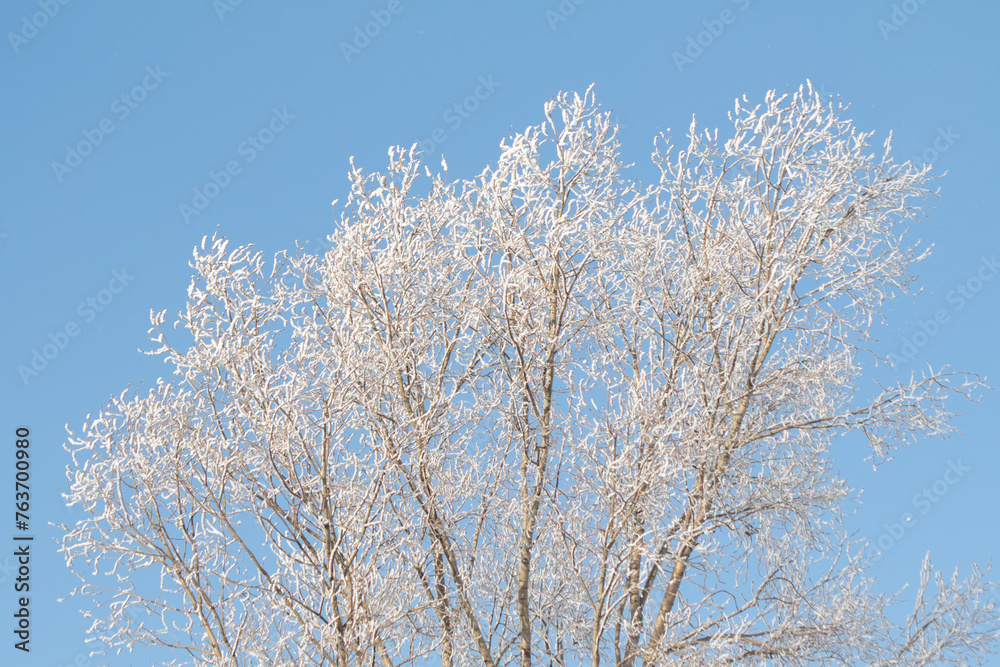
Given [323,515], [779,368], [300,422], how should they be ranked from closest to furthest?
[323,515]
[300,422]
[779,368]

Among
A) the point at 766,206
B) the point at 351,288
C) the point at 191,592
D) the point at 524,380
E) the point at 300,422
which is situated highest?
the point at 766,206

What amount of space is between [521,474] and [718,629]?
2.17 m

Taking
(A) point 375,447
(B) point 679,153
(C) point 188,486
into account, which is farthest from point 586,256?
(C) point 188,486

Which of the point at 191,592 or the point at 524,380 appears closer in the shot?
the point at 191,592

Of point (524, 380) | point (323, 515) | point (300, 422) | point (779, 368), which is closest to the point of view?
point (323, 515)

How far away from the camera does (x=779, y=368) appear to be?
30.5ft

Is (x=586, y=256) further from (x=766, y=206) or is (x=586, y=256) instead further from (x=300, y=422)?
(x=300, y=422)

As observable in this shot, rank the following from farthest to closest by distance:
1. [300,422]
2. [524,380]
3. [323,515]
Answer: [524,380] < [300,422] < [323,515]

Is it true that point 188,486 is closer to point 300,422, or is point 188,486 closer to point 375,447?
point 300,422

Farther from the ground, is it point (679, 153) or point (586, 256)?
point (679, 153)

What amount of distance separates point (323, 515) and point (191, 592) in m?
1.17

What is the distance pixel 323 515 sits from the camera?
6.89 metres

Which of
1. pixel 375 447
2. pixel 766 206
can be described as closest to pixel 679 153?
pixel 766 206

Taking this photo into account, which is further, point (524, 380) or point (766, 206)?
point (766, 206)
